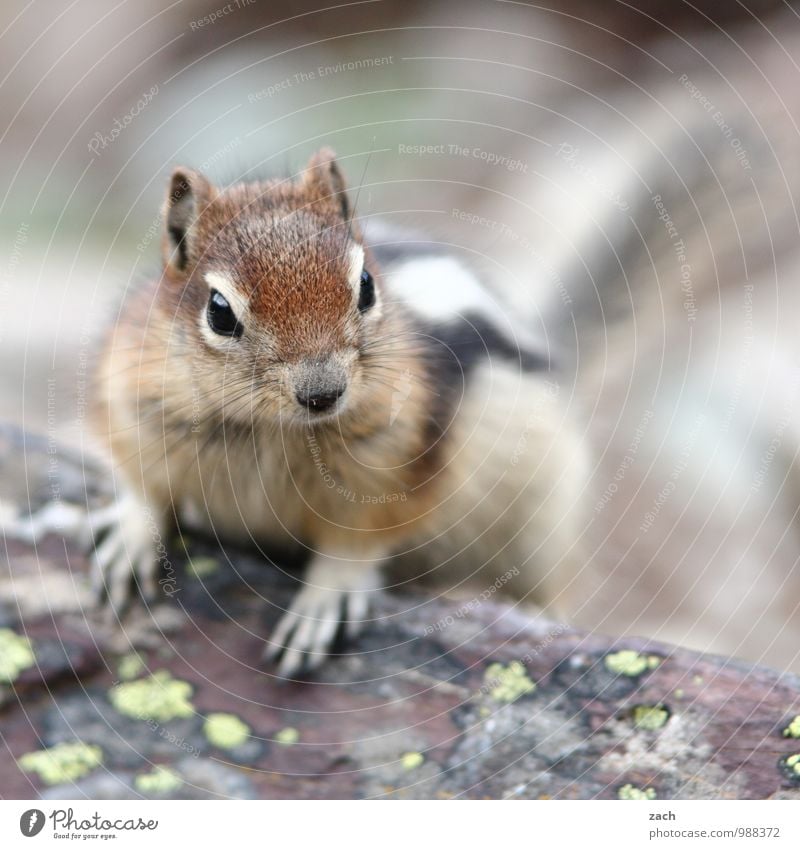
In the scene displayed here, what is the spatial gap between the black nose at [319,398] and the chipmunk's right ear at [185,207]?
211 millimetres

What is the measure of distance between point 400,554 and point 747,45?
2.64 feet

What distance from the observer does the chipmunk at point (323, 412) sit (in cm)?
77

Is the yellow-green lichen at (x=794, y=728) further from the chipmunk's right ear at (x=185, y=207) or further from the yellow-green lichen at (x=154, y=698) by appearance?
the chipmunk's right ear at (x=185, y=207)

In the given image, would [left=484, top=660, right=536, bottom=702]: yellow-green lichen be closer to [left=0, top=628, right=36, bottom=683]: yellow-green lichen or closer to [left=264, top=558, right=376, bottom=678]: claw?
[left=264, top=558, right=376, bottom=678]: claw

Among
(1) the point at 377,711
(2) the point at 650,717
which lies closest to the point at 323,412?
(1) the point at 377,711

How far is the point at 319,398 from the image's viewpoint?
740mm

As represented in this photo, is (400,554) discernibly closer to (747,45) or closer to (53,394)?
(53,394)

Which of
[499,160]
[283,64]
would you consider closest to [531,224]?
[499,160]

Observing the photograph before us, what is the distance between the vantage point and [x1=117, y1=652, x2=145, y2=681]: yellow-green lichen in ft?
2.94

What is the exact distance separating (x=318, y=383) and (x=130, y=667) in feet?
1.34

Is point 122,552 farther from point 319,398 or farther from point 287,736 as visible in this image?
point 319,398

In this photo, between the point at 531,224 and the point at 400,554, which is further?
the point at 531,224

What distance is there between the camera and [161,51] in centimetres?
90

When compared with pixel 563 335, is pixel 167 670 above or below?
below
